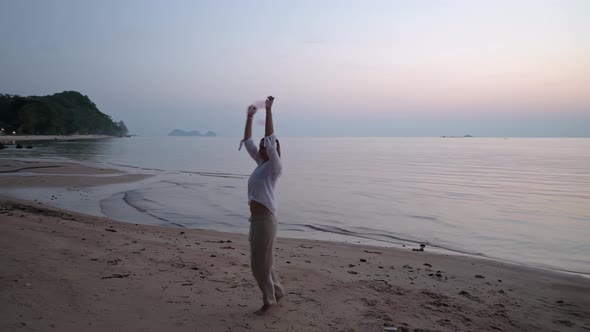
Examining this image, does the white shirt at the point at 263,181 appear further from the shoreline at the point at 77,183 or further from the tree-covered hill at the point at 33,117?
the tree-covered hill at the point at 33,117

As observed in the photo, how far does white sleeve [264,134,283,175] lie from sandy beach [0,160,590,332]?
1.62 meters

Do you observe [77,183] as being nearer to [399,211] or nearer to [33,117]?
[399,211]

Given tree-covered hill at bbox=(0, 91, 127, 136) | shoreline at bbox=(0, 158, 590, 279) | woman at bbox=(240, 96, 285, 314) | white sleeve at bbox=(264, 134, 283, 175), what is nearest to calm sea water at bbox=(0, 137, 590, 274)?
shoreline at bbox=(0, 158, 590, 279)

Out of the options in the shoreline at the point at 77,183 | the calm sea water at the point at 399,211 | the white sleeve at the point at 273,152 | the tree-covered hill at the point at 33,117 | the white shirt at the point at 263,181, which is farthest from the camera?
the tree-covered hill at the point at 33,117

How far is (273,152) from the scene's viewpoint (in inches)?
161

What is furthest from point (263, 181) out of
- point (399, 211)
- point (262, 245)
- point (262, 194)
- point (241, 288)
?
point (399, 211)

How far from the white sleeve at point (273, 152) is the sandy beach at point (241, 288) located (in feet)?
5.31

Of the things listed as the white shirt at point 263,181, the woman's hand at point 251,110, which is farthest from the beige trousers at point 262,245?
the woman's hand at point 251,110

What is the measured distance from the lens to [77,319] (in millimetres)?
4031

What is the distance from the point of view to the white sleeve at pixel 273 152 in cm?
411

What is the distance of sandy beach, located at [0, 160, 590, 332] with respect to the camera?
426 centimetres

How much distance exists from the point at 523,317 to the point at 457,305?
782 millimetres

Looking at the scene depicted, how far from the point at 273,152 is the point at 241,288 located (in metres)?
2.17

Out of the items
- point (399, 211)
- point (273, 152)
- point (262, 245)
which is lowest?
point (399, 211)
